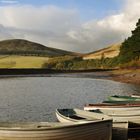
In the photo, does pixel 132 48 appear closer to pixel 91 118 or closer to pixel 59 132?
pixel 91 118

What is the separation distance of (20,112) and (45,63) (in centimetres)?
15332

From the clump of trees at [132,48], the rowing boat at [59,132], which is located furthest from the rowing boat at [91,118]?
the clump of trees at [132,48]

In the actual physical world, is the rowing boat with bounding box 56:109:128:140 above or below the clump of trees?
below

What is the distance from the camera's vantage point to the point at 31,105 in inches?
1886

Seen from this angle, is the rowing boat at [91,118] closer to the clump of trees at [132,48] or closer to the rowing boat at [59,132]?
the rowing boat at [59,132]

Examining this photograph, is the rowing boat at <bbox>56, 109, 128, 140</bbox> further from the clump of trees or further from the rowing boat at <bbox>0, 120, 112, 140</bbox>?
the clump of trees

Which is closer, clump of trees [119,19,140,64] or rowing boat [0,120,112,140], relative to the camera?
rowing boat [0,120,112,140]

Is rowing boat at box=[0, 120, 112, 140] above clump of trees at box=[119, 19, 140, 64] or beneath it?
beneath

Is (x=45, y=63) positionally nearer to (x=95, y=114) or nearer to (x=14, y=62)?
(x=14, y=62)

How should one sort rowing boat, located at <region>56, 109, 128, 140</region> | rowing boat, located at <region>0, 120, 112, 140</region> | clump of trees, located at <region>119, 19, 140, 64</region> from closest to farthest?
rowing boat, located at <region>0, 120, 112, 140</region> → rowing boat, located at <region>56, 109, 128, 140</region> → clump of trees, located at <region>119, 19, 140, 64</region>

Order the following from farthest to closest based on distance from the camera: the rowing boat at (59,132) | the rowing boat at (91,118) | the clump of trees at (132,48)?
the clump of trees at (132,48), the rowing boat at (91,118), the rowing boat at (59,132)

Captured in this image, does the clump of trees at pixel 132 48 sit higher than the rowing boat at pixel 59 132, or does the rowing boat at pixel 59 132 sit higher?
the clump of trees at pixel 132 48

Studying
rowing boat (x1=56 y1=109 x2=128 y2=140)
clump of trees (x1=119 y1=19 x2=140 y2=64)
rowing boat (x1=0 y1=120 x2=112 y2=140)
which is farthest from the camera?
clump of trees (x1=119 y1=19 x2=140 y2=64)

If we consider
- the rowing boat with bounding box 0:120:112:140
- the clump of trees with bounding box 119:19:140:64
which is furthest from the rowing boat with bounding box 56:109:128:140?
the clump of trees with bounding box 119:19:140:64
